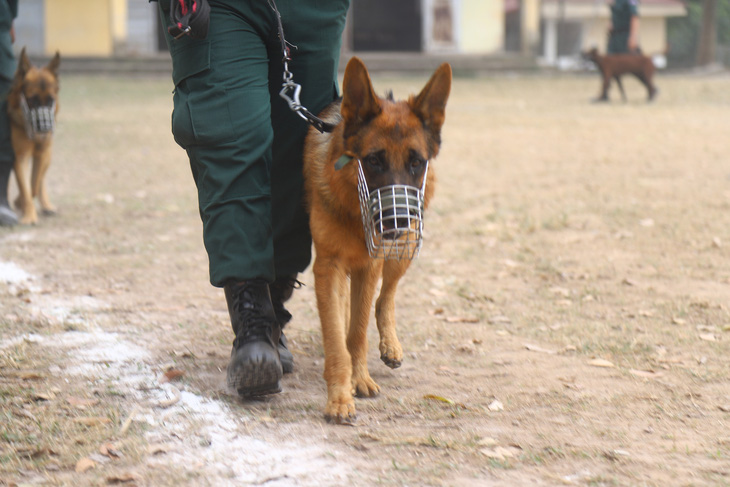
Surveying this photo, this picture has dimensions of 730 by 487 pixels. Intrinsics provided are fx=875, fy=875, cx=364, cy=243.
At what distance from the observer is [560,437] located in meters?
2.89

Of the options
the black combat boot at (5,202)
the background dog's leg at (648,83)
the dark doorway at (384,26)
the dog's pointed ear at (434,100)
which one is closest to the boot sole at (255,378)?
the dog's pointed ear at (434,100)

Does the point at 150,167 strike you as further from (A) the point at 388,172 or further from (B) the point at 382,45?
(B) the point at 382,45

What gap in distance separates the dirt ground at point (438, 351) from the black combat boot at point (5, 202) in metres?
0.24

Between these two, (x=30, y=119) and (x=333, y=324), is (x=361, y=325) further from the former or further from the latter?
(x=30, y=119)

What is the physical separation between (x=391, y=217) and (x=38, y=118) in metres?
4.66

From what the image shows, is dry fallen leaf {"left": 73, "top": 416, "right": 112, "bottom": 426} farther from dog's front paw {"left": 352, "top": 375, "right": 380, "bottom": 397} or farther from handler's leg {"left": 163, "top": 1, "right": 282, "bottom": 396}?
dog's front paw {"left": 352, "top": 375, "right": 380, "bottom": 397}

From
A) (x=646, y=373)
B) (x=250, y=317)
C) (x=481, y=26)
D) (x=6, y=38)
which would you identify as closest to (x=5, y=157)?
(x=6, y=38)

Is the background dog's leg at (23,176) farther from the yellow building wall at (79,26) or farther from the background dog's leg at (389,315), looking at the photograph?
the yellow building wall at (79,26)

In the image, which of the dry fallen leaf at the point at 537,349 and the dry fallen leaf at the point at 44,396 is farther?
the dry fallen leaf at the point at 537,349

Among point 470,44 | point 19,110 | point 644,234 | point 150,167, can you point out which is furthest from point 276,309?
point 470,44

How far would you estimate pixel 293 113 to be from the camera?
3545 mm

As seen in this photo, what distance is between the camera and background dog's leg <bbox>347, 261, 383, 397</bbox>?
130 inches

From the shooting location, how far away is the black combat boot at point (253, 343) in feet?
10.1

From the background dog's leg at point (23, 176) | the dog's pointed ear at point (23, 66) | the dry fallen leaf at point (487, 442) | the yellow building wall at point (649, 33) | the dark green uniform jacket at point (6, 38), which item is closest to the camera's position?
the dry fallen leaf at point (487, 442)
